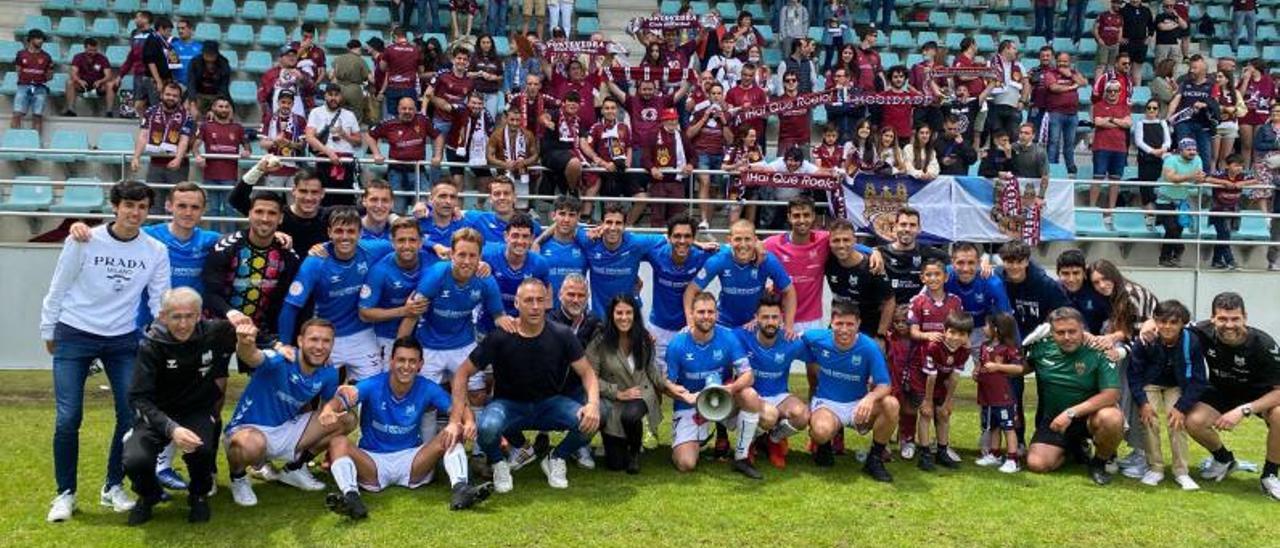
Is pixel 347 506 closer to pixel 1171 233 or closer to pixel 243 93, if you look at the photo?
pixel 243 93

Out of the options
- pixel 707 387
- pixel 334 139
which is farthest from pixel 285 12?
pixel 707 387

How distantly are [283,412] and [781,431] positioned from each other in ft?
11.1

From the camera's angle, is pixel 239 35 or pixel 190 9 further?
pixel 190 9

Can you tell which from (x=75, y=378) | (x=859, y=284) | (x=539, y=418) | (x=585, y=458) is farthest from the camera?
(x=859, y=284)

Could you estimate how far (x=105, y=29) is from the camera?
683 inches

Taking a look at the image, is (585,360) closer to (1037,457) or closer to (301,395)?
(301,395)

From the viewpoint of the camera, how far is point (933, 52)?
16.2m

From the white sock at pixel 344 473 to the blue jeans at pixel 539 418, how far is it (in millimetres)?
866

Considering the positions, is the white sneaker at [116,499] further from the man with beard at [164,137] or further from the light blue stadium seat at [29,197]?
the light blue stadium seat at [29,197]

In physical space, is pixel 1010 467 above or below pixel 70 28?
below

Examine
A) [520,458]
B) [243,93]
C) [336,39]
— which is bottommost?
[520,458]

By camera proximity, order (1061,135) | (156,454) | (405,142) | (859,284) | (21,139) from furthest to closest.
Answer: (1061,135) < (21,139) < (405,142) < (859,284) < (156,454)

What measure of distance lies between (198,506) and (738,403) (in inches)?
138

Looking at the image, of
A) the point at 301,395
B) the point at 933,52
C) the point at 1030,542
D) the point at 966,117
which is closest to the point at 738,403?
the point at 1030,542
